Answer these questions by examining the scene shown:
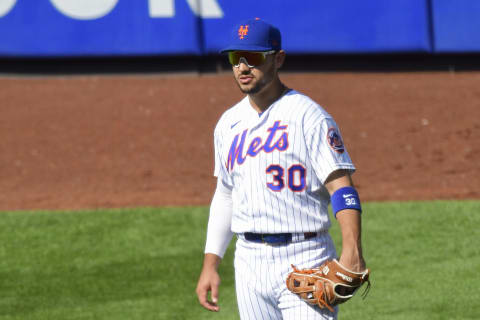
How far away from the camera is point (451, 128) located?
39.9 ft

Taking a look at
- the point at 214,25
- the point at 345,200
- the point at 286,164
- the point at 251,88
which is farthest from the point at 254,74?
the point at 214,25

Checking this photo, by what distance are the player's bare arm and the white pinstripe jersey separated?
6cm

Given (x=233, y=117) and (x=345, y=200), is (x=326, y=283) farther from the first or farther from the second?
(x=233, y=117)

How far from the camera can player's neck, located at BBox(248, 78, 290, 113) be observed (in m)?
3.83

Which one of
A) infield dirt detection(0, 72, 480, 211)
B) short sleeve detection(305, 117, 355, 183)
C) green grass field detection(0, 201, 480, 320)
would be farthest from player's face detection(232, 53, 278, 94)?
infield dirt detection(0, 72, 480, 211)

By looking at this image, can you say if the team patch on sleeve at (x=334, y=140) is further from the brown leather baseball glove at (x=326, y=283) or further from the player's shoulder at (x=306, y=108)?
the brown leather baseball glove at (x=326, y=283)

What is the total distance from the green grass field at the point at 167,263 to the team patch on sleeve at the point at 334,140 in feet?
11.1

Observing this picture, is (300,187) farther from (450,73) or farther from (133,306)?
(450,73)

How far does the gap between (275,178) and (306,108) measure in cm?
31

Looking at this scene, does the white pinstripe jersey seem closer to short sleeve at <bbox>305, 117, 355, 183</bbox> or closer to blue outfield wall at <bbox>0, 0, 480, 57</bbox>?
short sleeve at <bbox>305, 117, 355, 183</bbox>

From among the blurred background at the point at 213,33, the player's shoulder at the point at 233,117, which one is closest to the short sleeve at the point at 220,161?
the player's shoulder at the point at 233,117

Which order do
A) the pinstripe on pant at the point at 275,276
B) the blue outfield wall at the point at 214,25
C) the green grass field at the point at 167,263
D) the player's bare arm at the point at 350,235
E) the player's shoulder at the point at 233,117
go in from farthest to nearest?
the blue outfield wall at the point at 214,25, the green grass field at the point at 167,263, the player's shoulder at the point at 233,117, the pinstripe on pant at the point at 275,276, the player's bare arm at the point at 350,235

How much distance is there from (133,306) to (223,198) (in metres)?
3.38

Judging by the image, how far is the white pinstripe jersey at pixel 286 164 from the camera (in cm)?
365
